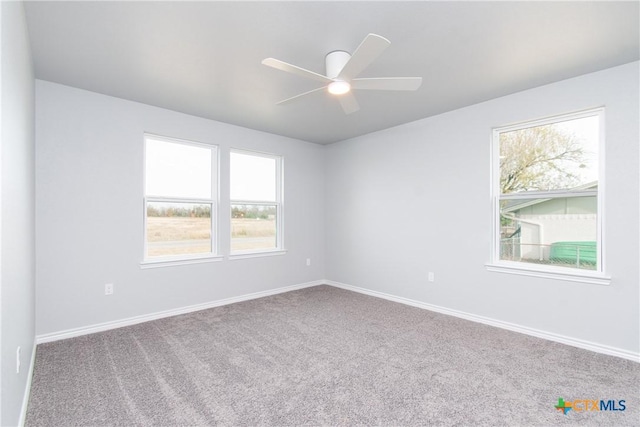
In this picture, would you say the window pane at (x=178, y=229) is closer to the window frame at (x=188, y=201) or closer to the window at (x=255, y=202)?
the window frame at (x=188, y=201)

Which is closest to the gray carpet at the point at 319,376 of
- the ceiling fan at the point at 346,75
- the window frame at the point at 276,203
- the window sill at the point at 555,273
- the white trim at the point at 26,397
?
the white trim at the point at 26,397

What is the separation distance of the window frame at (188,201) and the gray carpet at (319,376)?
0.72 m

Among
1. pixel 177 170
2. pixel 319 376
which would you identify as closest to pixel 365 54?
pixel 319 376

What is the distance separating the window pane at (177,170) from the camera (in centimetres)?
364

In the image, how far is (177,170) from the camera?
385cm

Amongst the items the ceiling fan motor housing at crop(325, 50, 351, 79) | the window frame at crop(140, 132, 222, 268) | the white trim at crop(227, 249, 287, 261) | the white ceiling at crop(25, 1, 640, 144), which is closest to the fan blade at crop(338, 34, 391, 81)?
the ceiling fan motor housing at crop(325, 50, 351, 79)

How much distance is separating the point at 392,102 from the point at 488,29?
1337 millimetres

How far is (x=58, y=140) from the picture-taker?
9.70ft

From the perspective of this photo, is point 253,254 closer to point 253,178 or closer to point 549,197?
point 253,178

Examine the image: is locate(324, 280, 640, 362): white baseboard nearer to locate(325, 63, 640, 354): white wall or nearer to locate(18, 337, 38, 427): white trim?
locate(325, 63, 640, 354): white wall

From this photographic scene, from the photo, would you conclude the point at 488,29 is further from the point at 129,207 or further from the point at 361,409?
the point at 129,207

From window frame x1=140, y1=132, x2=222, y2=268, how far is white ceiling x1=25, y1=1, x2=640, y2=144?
0.68 metres

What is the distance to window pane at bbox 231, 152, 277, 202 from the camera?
4402mm

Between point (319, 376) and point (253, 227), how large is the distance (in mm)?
2728
